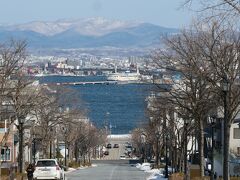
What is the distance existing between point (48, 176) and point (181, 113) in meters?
9.61

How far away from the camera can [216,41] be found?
121 feet

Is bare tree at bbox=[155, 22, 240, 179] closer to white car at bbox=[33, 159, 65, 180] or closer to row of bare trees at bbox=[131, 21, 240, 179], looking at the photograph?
row of bare trees at bbox=[131, 21, 240, 179]

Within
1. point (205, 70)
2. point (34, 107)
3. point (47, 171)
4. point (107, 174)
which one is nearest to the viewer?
point (205, 70)

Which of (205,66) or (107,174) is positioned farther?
(107,174)

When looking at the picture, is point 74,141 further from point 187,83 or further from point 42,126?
point 187,83

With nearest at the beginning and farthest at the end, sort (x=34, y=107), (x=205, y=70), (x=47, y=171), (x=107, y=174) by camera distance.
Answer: (x=205, y=70) < (x=47, y=171) < (x=34, y=107) < (x=107, y=174)

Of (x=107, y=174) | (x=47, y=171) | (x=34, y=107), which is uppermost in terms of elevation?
(x=34, y=107)

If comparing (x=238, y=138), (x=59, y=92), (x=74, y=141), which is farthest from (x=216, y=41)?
(x=74, y=141)

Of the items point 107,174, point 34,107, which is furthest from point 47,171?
point 107,174

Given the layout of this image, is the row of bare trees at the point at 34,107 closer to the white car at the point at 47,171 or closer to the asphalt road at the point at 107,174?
the white car at the point at 47,171

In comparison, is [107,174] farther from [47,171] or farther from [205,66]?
[205,66]

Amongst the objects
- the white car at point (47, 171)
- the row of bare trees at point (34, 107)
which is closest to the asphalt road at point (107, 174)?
the row of bare trees at point (34, 107)

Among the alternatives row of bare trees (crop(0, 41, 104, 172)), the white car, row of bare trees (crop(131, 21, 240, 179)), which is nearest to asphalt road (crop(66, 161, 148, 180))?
row of bare trees (crop(0, 41, 104, 172))

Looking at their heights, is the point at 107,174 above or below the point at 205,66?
below
